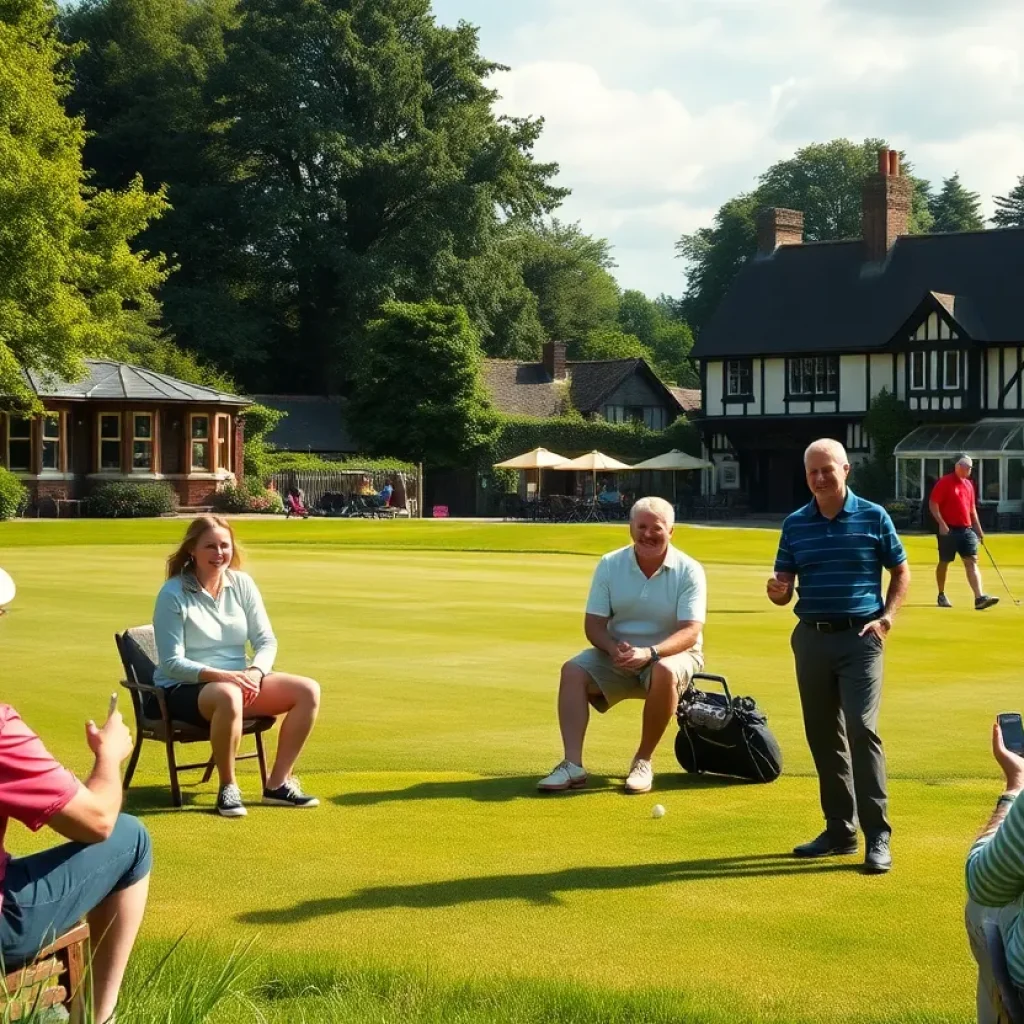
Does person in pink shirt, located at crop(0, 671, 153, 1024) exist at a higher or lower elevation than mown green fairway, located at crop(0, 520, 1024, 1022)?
higher

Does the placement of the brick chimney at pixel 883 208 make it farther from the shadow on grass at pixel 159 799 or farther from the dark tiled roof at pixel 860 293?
the shadow on grass at pixel 159 799

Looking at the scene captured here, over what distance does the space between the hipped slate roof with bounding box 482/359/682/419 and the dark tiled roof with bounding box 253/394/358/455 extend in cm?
672

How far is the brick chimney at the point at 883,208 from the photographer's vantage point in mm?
66062

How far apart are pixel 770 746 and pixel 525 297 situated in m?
71.2

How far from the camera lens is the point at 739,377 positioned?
67.5m

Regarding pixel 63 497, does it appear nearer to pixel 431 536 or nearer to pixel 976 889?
pixel 431 536

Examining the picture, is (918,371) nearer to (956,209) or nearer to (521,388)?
(521,388)

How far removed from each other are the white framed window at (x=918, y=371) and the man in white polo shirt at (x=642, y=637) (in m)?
54.8

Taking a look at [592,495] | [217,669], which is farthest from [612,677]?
[592,495]

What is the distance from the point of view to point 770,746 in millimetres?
9586

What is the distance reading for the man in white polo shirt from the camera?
30.6ft

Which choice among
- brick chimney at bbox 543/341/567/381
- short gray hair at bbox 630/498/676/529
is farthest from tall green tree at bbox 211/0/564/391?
short gray hair at bbox 630/498/676/529

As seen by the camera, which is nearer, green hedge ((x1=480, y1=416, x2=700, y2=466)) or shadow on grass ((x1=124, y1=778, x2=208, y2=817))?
shadow on grass ((x1=124, y1=778, x2=208, y2=817))

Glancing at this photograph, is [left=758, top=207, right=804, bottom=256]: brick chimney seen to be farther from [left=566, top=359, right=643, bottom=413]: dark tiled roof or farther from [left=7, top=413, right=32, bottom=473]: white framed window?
[left=7, top=413, right=32, bottom=473]: white framed window
